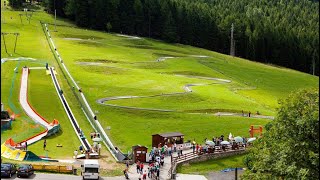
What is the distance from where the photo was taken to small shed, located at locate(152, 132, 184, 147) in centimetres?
6297

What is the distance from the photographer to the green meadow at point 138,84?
238 ft

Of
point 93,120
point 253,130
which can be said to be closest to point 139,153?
point 93,120

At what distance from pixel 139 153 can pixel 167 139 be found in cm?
729

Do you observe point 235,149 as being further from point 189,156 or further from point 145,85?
point 145,85

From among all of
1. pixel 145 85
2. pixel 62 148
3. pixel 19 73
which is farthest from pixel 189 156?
pixel 19 73

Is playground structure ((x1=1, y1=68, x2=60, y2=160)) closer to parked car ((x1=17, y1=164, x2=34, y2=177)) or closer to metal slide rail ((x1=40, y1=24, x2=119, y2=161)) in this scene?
metal slide rail ((x1=40, y1=24, x2=119, y2=161))

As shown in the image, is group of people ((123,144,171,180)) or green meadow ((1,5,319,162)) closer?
group of people ((123,144,171,180))

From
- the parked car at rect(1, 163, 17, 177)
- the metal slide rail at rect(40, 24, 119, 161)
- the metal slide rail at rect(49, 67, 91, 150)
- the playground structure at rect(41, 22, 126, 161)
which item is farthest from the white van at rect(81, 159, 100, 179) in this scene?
the metal slide rail at rect(49, 67, 91, 150)

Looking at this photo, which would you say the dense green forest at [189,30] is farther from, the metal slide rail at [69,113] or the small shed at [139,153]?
the small shed at [139,153]

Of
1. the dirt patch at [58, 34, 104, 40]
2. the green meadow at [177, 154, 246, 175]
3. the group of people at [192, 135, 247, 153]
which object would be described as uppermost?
the dirt patch at [58, 34, 104, 40]

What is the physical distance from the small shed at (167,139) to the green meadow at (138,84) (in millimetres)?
1342

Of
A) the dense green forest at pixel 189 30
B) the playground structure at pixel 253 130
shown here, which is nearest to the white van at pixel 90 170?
the playground structure at pixel 253 130

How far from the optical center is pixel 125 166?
55.0 m

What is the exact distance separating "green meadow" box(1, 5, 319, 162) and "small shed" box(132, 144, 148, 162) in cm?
442
